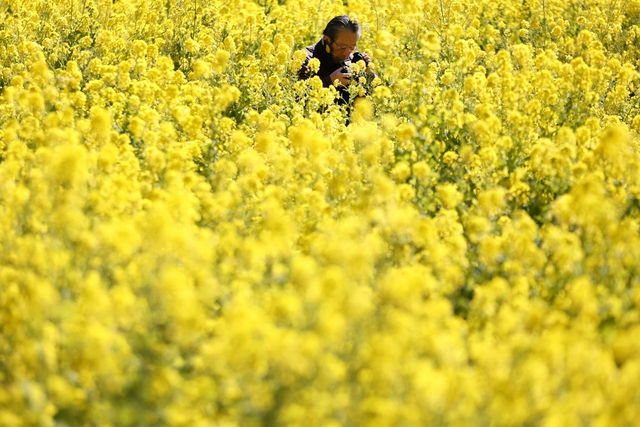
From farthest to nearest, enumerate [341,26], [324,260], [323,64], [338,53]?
1. [323,64]
2. [338,53]
3. [341,26]
4. [324,260]

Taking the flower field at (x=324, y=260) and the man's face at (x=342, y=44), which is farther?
the man's face at (x=342, y=44)

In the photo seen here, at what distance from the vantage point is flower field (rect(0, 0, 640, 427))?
2730 mm

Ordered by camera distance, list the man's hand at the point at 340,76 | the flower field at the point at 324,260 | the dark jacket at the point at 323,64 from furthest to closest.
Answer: the dark jacket at the point at 323,64, the man's hand at the point at 340,76, the flower field at the point at 324,260

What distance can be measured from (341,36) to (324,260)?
3393 mm

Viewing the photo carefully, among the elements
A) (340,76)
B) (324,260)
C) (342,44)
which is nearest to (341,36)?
(342,44)

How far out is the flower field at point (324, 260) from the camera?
2730 millimetres

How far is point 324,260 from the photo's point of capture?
12.2 feet

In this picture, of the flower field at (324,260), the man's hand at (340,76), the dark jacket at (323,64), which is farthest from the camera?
the dark jacket at (323,64)

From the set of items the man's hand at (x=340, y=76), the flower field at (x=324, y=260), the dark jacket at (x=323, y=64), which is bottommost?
the flower field at (x=324, y=260)

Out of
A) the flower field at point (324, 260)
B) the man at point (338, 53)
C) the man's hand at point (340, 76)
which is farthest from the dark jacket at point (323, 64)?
the flower field at point (324, 260)

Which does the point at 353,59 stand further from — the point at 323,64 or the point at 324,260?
the point at 324,260

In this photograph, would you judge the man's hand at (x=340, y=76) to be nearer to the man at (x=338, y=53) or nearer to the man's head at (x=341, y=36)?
the man at (x=338, y=53)

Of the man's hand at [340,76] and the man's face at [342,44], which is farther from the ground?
the man's face at [342,44]

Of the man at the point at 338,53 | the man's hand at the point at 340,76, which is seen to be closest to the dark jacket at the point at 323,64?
the man at the point at 338,53
